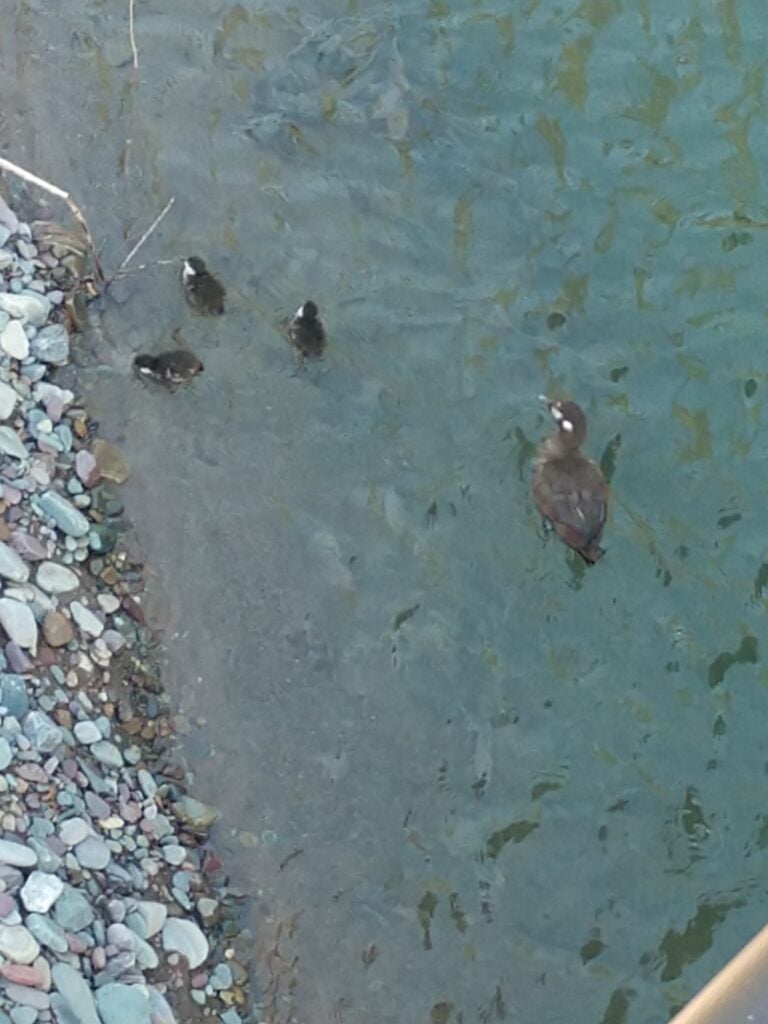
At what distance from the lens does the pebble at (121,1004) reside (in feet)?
16.6

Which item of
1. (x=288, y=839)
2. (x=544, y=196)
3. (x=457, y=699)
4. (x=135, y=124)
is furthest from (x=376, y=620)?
(x=135, y=124)

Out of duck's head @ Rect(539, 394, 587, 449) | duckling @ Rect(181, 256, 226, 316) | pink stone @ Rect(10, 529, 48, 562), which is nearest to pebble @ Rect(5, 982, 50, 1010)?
pink stone @ Rect(10, 529, 48, 562)

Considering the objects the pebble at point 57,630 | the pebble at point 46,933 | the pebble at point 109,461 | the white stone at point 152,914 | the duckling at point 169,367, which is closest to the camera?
the pebble at point 46,933

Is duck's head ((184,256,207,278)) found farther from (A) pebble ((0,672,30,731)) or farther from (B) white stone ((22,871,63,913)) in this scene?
(B) white stone ((22,871,63,913))

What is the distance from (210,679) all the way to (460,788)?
1.30 m

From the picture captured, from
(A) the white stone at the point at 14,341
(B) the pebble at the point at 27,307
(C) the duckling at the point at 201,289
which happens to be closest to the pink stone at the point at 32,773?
(A) the white stone at the point at 14,341

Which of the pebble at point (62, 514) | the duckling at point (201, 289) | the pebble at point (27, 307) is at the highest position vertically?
the duckling at point (201, 289)

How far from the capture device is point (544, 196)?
25.3ft

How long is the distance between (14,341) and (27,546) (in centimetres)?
124

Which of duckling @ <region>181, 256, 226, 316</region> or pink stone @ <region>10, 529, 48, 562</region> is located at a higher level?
duckling @ <region>181, 256, 226, 316</region>

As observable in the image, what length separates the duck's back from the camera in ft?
21.7

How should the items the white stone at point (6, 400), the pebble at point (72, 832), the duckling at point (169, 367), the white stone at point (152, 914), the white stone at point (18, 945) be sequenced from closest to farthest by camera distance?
the white stone at point (18, 945)
the pebble at point (72, 832)
the white stone at point (152, 914)
the white stone at point (6, 400)
the duckling at point (169, 367)

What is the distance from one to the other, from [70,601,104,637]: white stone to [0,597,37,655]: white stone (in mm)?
310

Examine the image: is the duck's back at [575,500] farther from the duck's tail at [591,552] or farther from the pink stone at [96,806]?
the pink stone at [96,806]
